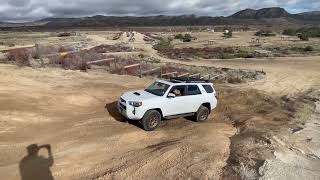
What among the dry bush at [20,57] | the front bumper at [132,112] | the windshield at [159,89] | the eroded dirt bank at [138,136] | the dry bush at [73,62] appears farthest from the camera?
the dry bush at [73,62]

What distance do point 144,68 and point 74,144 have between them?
18.0 meters

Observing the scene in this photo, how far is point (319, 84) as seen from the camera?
1123 inches

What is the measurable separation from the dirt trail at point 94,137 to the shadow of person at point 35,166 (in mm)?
166

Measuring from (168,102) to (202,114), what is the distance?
77.3 inches

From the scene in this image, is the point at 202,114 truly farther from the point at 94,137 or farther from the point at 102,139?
the point at 94,137

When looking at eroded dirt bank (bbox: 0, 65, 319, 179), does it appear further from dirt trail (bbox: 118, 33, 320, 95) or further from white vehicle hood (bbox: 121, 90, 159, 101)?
dirt trail (bbox: 118, 33, 320, 95)

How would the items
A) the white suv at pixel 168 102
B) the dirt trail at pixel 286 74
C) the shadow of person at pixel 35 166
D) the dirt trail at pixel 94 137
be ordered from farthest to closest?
the dirt trail at pixel 286 74 < the white suv at pixel 168 102 < the dirt trail at pixel 94 137 < the shadow of person at pixel 35 166

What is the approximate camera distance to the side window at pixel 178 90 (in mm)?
15875

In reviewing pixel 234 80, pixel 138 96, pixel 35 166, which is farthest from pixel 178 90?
pixel 234 80

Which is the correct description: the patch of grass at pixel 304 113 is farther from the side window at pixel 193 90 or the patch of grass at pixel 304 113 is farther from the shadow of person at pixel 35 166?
the shadow of person at pixel 35 166

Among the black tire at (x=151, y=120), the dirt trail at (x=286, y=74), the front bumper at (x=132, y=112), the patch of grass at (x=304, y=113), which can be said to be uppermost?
the front bumper at (x=132, y=112)

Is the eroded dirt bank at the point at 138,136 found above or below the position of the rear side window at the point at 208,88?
below

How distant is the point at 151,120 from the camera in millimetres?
15086

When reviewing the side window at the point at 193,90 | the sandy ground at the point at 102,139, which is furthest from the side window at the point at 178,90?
the sandy ground at the point at 102,139
